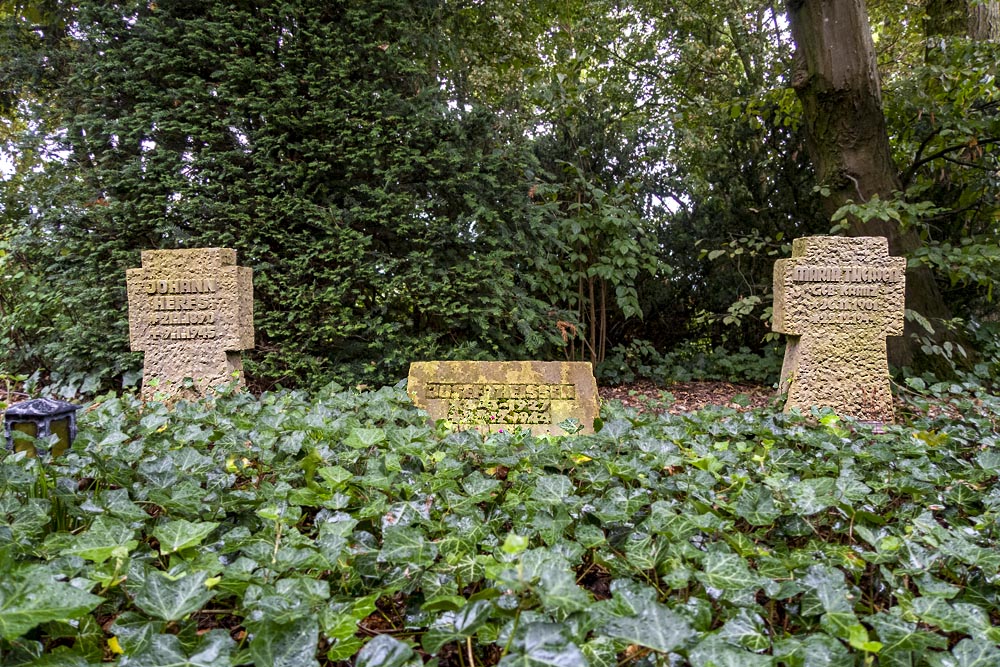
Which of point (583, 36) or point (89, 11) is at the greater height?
point (583, 36)

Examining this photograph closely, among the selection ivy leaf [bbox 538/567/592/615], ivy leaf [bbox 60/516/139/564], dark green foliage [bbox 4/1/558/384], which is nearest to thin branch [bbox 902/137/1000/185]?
dark green foliage [bbox 4/1/558/384]

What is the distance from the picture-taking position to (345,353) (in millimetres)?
4832

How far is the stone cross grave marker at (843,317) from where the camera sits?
4.14 metres

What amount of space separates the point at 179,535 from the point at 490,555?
49 cm

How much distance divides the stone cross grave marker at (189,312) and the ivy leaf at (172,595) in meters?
3.61

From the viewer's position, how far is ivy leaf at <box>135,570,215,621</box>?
70 cm

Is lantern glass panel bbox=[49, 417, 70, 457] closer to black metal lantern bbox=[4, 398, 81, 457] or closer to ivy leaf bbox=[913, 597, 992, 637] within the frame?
black metal lantern bbox=[4, 398, 81, 457]

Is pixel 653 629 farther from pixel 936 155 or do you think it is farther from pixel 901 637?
pixel 936 155

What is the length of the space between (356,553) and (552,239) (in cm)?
470

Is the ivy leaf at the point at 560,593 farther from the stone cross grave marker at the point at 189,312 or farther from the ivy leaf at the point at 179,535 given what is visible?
the stone cross grave marker at the point at 189,312

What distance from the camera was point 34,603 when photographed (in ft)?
2.10

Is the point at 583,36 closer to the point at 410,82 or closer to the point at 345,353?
the point at 410,82

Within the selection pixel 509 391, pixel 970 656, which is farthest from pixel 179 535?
pixel 509 391

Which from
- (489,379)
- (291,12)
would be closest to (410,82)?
(291,12)
